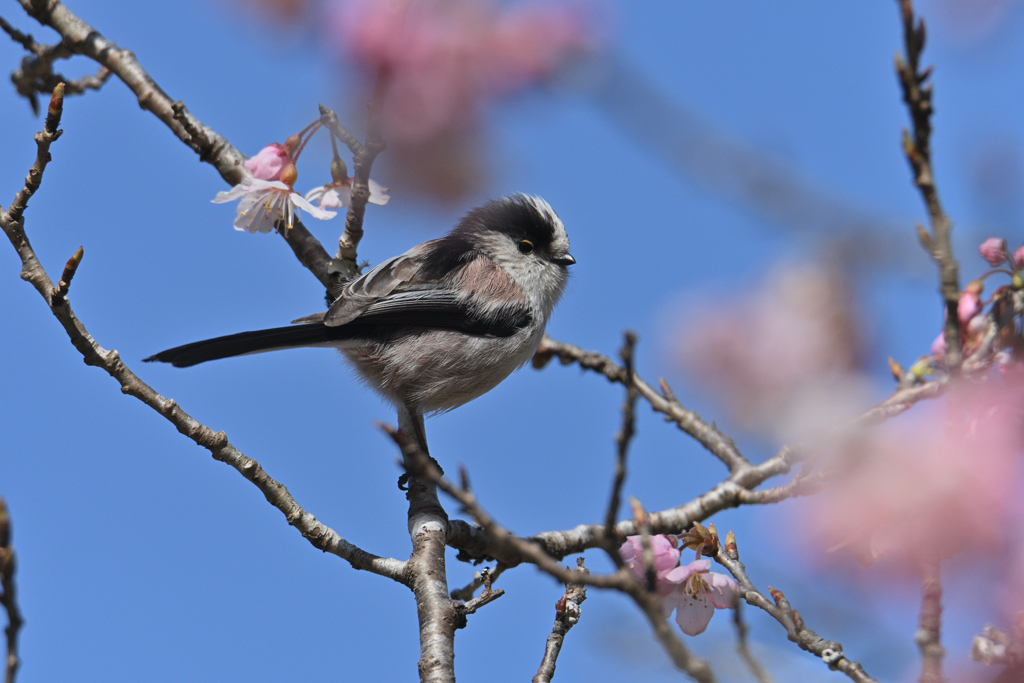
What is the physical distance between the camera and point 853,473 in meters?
1.74

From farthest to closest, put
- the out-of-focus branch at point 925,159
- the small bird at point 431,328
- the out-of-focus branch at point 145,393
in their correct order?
the small bird at point 431,328 < the out-of-focus branch at point 145,393 < the out-of-focus branch at point 925,159

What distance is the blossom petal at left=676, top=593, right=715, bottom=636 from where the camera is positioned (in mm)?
2506

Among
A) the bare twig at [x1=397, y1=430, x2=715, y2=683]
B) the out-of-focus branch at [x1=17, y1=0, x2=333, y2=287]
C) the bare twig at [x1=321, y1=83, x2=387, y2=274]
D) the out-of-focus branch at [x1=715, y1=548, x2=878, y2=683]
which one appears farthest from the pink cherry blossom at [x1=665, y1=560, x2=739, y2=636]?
the out-of-focus branch at [x1=17, y1=0, x2=333, y2=287]

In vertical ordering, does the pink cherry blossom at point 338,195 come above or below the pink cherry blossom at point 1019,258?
above

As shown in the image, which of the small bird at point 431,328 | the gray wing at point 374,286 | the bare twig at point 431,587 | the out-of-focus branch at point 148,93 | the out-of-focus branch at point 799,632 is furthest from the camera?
the out-of-focus branch at point 148,93

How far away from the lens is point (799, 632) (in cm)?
209

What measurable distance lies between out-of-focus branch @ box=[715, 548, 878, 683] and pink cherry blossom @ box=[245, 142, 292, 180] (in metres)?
2.25

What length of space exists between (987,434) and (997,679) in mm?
514

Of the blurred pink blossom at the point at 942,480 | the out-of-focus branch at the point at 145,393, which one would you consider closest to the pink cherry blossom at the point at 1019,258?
the blurred pink blossom at the point at 942,480

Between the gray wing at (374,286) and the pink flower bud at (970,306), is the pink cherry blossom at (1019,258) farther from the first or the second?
the gray wing at (374,286)

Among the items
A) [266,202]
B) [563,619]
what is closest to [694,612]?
[563,619]

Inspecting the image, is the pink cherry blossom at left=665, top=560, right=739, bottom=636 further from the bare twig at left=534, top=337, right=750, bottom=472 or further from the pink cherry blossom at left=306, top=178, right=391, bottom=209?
the pink cherry blossom at left=306, top=178, right=391, bottom=209

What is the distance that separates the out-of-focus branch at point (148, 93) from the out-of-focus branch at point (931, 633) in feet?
9.11

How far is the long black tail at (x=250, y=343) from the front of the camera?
3062 mm
